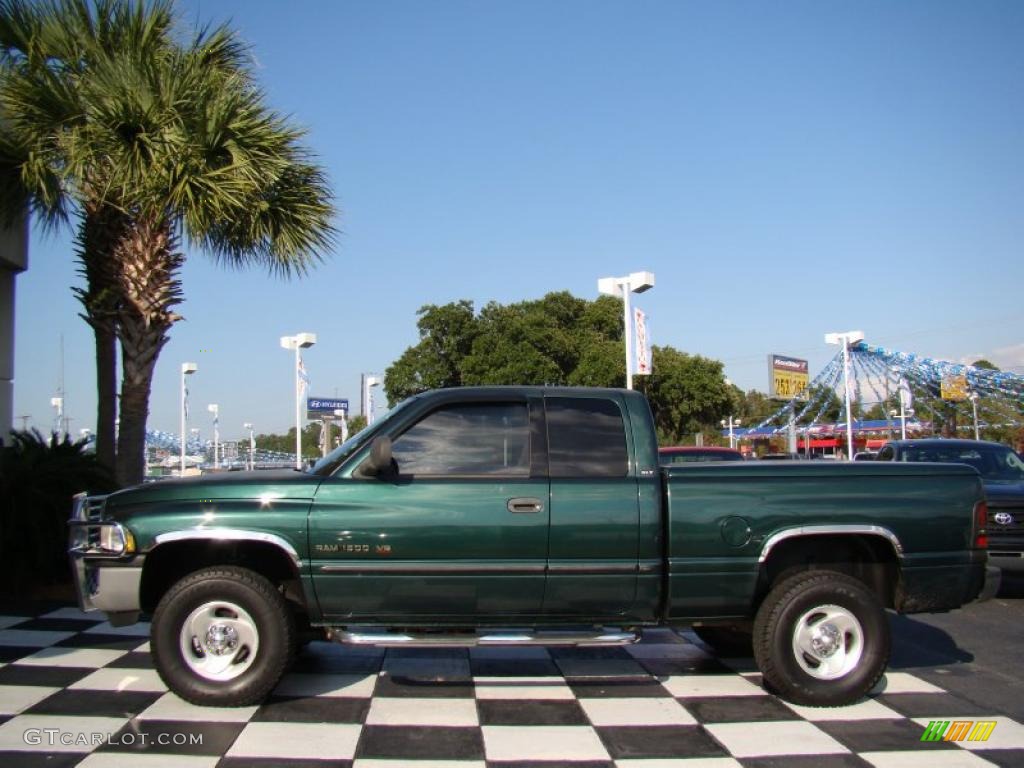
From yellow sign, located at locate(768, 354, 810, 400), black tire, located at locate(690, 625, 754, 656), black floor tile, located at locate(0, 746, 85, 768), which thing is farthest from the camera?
yellow sign, located at locate(768, 354, 810, 400)

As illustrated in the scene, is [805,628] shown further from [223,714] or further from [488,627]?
[223,714]

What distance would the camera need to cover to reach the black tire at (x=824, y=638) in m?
4.73

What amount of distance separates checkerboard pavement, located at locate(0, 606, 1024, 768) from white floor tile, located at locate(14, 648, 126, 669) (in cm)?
2

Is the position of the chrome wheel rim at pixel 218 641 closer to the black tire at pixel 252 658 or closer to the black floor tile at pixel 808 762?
the black tire at pixel 252 658

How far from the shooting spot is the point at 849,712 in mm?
4699

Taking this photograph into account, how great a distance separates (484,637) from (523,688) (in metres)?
0.75

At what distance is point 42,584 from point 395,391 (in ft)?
91.7

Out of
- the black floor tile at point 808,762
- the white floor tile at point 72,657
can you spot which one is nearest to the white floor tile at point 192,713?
the white floor tile at point 72,657

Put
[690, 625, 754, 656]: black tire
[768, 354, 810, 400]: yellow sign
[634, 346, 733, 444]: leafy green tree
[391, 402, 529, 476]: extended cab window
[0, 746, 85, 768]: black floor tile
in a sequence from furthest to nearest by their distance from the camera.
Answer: [768, 354, 810, 400]: yellow sign, [634, 346, 733, 444]: leafy green tree, [690, 625, 754, 656]: black tire, [391, 402, 529, 476]: extended cab window, [0, 746, 85, 768]: black floor tile

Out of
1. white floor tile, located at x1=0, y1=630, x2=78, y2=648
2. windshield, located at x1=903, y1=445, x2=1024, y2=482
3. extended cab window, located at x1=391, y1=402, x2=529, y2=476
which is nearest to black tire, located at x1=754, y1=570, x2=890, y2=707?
extended cab window, located at x1=391, y1=402, x2=529, y2=476

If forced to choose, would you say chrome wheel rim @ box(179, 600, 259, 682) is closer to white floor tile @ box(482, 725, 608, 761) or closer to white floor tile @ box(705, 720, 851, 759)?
white floor tile @ box(482, 725, 608, 761)

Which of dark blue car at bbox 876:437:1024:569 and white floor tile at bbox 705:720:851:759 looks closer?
white floor tile at bbox 705:720:851:759

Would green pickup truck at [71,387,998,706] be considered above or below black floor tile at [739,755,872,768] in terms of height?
above

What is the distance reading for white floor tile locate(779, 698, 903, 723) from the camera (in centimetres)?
461
